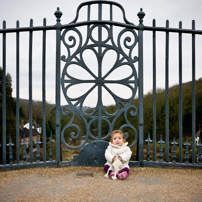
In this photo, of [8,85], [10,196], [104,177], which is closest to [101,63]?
[104,177]

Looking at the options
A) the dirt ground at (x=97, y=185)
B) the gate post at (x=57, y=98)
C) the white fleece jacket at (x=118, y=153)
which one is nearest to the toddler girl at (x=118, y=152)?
the white fleece jacket at (x=118, y=153)

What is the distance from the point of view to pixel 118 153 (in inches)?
163

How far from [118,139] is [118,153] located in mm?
228

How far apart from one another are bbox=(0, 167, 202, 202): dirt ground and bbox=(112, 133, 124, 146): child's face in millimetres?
524

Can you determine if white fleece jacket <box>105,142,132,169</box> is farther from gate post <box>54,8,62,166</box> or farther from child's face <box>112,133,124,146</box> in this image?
gate post <box>54,8,62,166</box>

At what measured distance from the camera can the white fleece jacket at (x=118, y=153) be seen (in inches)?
161

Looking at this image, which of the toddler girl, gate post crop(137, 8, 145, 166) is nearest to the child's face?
the toddler girl

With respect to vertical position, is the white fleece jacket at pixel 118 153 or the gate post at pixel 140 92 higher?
the gate post at pixel 140 92

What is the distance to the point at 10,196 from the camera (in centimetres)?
318

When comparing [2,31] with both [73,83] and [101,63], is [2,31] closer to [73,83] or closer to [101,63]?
[73,83]

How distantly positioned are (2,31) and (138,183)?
3.42 m

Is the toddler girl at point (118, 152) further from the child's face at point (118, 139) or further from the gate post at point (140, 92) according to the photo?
the gate post at point (140, 92)

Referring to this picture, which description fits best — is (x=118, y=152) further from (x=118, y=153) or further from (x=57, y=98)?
(x=57, y=98)

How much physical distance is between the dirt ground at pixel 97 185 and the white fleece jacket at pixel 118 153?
22 cm
